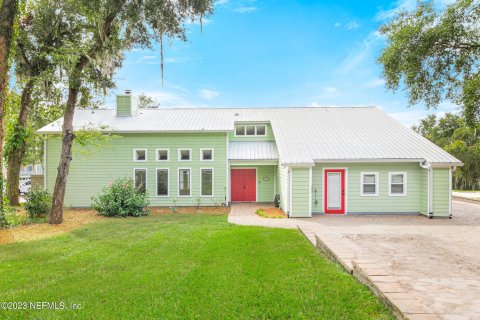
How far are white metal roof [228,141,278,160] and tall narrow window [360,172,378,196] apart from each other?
13.9 ft

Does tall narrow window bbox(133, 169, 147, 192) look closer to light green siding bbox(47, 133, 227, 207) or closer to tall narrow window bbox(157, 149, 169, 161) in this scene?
light green siding bbox(47, 133, 227, 207)

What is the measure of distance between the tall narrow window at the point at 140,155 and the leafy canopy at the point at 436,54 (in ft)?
37.2

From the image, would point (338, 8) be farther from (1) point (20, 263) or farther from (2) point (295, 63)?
(1) point (20, 263)

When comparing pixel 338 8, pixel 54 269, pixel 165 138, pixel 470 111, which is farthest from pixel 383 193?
pixel 54 269

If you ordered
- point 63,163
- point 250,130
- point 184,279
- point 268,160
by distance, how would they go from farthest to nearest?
1. point 250,130
2. point 268,160
3. point 63,163
4. point 184,279

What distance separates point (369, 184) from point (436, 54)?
18.8 ft

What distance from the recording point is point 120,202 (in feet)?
40.9

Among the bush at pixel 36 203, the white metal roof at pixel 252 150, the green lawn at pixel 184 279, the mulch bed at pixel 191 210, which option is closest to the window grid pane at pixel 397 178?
the white metal roof at pixel 252 150

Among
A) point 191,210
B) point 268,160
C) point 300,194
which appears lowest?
point 191,210

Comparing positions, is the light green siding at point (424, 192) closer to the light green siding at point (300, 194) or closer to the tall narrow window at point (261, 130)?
the light green siding at point (300, 194)

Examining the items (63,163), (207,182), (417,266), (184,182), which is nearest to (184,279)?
(417,266)

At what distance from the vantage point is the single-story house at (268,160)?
12109 millimetres

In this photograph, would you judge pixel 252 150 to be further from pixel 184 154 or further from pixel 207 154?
pixel 184 154

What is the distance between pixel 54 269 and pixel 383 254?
20.4 feet
